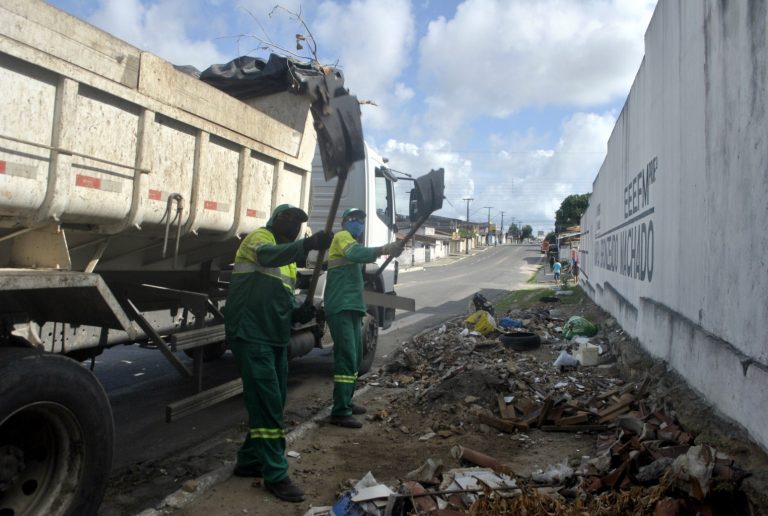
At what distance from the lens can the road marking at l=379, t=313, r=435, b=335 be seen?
38.2 feet

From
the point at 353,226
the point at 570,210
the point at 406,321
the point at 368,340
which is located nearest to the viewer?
the point at 353,226

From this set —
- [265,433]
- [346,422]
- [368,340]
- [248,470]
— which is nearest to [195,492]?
[248,470]

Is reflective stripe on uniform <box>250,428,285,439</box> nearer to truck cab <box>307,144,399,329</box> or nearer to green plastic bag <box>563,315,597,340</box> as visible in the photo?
truck cab <box>307,144,399,329</box>

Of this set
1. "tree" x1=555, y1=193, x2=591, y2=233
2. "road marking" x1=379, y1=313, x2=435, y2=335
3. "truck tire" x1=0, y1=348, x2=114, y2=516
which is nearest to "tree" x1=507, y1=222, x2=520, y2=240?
Answer: "tree" x1=555, y1=193, x2=591, y2=233

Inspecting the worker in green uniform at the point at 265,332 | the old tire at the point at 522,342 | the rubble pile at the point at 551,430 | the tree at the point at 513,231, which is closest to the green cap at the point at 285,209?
the worker in green uniform at the point at 265,332

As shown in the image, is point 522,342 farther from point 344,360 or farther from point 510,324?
point 344,360

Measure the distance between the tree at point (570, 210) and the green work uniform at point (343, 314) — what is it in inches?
2353

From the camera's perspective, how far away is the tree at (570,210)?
6262 cm

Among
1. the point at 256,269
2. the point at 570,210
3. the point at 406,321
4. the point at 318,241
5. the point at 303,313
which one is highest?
the point at 570,210

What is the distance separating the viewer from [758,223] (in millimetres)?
Answer: 3330

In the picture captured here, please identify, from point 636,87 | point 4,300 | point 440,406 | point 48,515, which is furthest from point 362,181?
point 48,515

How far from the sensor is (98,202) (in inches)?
134

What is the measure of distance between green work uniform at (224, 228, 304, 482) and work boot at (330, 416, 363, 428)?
1.32 metres

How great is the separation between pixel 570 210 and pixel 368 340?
60.5m
